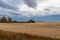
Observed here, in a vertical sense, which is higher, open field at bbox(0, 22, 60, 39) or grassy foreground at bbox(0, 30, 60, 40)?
open field at bbox(0, 22, 60, 39)

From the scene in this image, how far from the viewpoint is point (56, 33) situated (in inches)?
91.2

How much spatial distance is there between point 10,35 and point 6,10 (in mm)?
444

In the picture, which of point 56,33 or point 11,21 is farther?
point 11,21

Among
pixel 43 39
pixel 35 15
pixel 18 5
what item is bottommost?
pixel 43 39

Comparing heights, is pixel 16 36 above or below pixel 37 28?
below

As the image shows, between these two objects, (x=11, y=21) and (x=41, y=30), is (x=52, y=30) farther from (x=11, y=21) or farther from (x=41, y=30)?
(x=11, y=21)

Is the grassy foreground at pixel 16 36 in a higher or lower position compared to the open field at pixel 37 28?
lower

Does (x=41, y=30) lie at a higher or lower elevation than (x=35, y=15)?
lower

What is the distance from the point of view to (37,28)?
2.42 m

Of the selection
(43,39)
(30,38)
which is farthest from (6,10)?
(43,39)

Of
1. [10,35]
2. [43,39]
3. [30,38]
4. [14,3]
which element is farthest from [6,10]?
[43,39]

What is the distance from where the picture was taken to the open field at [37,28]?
2334 mm

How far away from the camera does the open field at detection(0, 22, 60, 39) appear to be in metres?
2.33

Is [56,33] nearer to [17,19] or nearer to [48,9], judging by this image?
[48,9]
